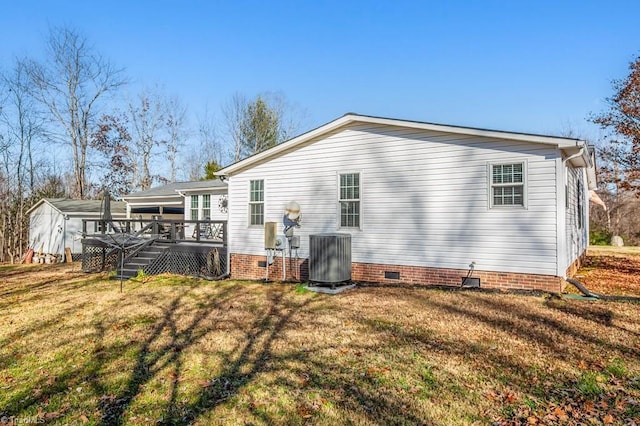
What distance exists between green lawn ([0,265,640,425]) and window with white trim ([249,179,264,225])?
13.9ft

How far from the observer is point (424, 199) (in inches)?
369

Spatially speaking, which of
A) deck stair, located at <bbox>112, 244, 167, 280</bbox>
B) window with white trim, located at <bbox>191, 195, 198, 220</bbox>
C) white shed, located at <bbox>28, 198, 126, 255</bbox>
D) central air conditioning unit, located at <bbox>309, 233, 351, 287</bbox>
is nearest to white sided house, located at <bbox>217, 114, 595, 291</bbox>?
central air conditioning unit, located at <bbox>309, 233, 351, 287</bbox>

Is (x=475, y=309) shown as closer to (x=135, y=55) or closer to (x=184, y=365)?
(x=184, y=365)

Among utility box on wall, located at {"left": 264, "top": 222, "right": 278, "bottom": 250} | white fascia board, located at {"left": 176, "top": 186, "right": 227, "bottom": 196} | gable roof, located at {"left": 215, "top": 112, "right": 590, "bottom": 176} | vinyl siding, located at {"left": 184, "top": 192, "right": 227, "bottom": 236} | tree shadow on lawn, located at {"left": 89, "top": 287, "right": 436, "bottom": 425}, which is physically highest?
gable roof, located at {"left": 215, "top": 112, "right": 590, "bottom": 176}

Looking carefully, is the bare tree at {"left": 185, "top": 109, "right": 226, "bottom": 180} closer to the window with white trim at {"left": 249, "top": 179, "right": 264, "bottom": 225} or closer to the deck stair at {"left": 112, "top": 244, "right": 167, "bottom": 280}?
the deck stair at {"left": 112, "top": 244, "right": 167, "bottom": 280}

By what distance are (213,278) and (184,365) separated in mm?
7389

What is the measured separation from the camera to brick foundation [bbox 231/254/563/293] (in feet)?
26.7

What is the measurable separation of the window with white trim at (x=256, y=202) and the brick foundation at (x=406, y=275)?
1169 millimetres

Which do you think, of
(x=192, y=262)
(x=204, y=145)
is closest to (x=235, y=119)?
(x=204, y=145)

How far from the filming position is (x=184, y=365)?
Result: 191 inches

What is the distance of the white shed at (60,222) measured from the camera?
20.7 metres

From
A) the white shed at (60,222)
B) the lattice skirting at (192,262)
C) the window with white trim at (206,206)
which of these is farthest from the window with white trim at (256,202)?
the white shed at (60,222)

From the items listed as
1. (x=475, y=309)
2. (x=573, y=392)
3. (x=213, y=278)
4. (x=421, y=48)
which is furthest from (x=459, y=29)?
(x=573, y=392)

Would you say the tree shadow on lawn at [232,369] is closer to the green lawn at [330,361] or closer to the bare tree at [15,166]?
the green lawn at [330,361]
